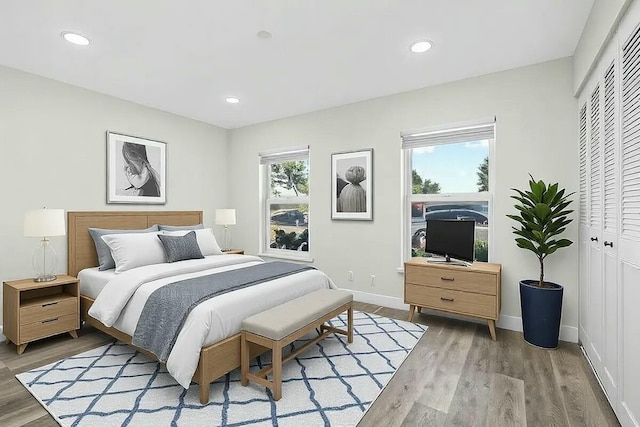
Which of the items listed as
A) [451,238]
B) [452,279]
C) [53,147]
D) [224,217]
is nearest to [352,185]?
[451,238]

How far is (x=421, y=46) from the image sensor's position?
8.96ft

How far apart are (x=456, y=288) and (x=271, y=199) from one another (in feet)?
9.90

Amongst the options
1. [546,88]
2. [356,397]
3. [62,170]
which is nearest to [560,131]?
[546,88]

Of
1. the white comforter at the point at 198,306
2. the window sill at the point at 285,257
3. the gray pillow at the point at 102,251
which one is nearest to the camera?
the white comforter at the point at 198,306

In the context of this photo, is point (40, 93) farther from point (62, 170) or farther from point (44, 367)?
point (44, 367)

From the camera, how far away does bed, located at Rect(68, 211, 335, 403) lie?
81.2 inches

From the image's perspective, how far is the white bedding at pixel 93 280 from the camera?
3082 millimetres

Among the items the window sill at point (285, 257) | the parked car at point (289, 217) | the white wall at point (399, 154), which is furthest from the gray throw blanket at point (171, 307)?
the parked car at point (289, 217)

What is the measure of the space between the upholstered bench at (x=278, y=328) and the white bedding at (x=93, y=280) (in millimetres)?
1651

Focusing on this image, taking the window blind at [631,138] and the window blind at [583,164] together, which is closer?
the window blind at [631,138]

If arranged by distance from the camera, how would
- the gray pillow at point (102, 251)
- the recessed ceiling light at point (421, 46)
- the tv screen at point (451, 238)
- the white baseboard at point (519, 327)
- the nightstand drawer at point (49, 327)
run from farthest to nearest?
1. the gray pillow at point (102, 251)
2. the tv screen at point (451, 238)
3. the white baseboard at point (519, 327)
4. the nightstand drawer at point (49, 327)
5. the recessed ceiling light at point (421, 46)

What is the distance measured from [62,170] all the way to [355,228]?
332cm

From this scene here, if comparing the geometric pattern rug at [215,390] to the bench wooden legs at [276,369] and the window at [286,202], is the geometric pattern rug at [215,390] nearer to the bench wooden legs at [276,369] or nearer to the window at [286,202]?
the bench wooden legs at [276,369]

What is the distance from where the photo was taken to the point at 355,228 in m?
4.20
